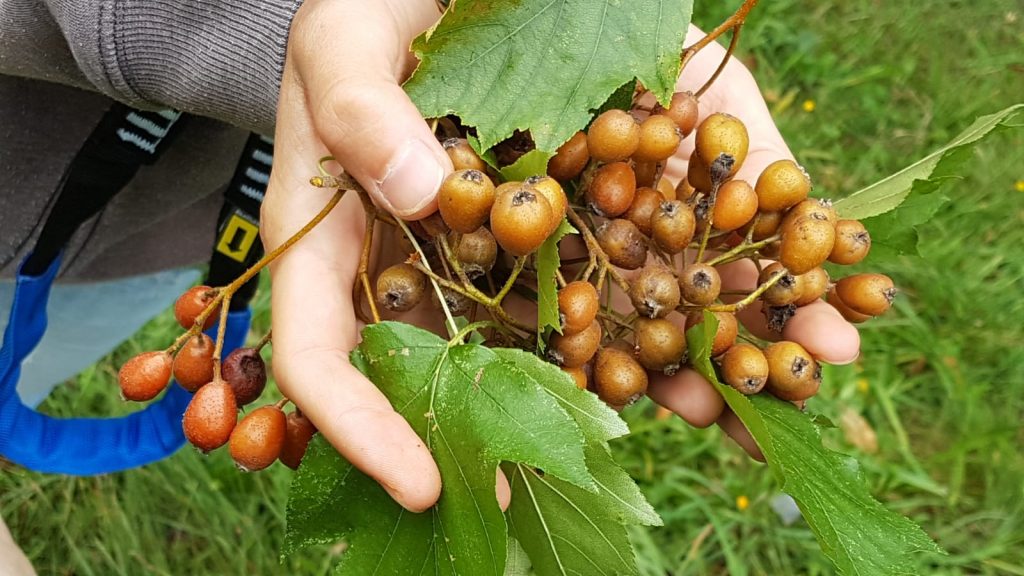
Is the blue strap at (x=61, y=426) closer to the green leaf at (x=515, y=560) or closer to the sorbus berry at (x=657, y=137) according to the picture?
the green leaf at (x=515, y=560)

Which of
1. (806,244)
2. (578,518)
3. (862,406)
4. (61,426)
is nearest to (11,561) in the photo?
(61,426)

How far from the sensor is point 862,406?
3.26m

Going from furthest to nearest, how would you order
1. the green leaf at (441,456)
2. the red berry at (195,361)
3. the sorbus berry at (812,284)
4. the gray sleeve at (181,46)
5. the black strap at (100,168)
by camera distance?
the black strap at (100,168) → the gray sleeve at (181,46) → the sorbus berry at (812,284) → the red berry at (195,361) → the green leaf at (441,456)

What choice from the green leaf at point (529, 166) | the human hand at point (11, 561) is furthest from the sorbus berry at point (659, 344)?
the human hand at point (11, 561)

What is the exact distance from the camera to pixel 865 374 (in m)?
3.34

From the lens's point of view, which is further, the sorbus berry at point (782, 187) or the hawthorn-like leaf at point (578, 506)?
the sorbus berry at point (782, 187)

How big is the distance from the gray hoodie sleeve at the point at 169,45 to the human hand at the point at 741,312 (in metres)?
0.92

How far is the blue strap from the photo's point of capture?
1.95 m

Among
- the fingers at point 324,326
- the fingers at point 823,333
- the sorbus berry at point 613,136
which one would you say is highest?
the sorbus berry at point 613,136

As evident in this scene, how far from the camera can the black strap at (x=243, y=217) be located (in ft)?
6.93

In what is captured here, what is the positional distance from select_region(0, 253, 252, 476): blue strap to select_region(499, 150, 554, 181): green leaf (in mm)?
1145

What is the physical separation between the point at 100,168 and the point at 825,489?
160cm

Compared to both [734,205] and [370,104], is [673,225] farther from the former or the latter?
[370,104]

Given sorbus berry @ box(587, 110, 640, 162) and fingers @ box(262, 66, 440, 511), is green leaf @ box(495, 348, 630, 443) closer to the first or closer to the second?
fingers @ box(262, 66, 440, 511)
